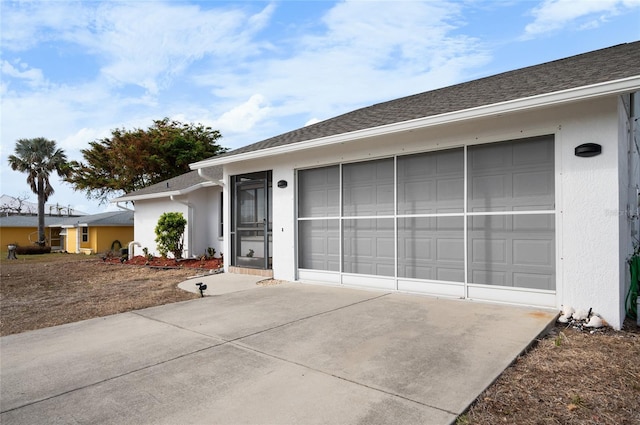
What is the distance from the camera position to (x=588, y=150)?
4.65 m

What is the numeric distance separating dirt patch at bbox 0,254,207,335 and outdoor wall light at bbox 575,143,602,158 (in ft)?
21.2

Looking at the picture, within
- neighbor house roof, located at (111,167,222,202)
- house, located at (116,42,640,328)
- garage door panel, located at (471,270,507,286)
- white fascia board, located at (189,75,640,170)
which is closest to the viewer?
white fascia board, located at (189,75,640,170)

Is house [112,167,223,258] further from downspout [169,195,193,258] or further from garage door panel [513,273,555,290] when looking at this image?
garage door panel [513,273,555,290]

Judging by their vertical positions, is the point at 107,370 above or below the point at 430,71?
below

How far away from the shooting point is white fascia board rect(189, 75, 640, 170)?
413 cm

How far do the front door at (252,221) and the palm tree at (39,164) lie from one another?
996 inches

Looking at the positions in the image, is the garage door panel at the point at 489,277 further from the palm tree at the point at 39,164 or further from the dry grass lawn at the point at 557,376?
the palm tree at the point at 39,164

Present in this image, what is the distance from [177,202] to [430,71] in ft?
31.1

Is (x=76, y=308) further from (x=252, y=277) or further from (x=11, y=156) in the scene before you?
(x=11, y=156)

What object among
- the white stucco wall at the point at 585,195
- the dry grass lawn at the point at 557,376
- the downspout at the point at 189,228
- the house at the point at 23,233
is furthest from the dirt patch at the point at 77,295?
the house at the point at 23,233

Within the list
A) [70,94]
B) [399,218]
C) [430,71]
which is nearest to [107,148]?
[70,94]

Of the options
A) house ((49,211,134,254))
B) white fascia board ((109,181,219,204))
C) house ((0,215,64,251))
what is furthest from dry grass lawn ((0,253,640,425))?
house ((0,215,64,251))

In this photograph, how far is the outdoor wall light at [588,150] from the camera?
4.60 meters

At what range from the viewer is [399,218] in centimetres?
653
